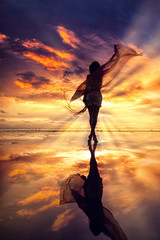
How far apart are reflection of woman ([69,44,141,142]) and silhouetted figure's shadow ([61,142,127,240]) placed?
4.55 metres

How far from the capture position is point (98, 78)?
7605 millimetres

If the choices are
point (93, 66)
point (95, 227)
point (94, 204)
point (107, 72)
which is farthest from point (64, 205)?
point (93, 66)

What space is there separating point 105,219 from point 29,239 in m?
0.70

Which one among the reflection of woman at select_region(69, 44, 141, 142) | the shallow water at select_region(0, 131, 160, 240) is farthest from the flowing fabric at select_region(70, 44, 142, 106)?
the shallow water at select_region(0, 131, 160, 240)

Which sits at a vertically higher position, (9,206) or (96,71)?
(96,71)

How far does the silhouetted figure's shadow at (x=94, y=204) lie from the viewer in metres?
1.74

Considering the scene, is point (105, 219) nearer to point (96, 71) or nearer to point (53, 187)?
point (53, 187)

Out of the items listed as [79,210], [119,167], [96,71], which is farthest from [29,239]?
[96,71]

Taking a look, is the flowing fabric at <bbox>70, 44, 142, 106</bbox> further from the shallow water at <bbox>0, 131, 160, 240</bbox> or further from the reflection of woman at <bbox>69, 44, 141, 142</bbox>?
the shallow water at <bbox>0, 131, 160, 240</bbox>

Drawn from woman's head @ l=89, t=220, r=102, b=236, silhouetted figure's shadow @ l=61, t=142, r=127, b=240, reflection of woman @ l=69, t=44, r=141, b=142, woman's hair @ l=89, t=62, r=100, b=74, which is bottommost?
woman's head @ l=89, t=220, r=102, b=236

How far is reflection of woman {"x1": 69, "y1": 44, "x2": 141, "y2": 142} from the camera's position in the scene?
268 inches

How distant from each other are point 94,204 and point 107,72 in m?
5.78

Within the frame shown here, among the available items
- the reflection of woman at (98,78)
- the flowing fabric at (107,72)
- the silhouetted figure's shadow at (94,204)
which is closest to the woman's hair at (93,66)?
the reflection of woman at (98,78)

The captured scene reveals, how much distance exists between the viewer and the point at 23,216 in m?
1.98
